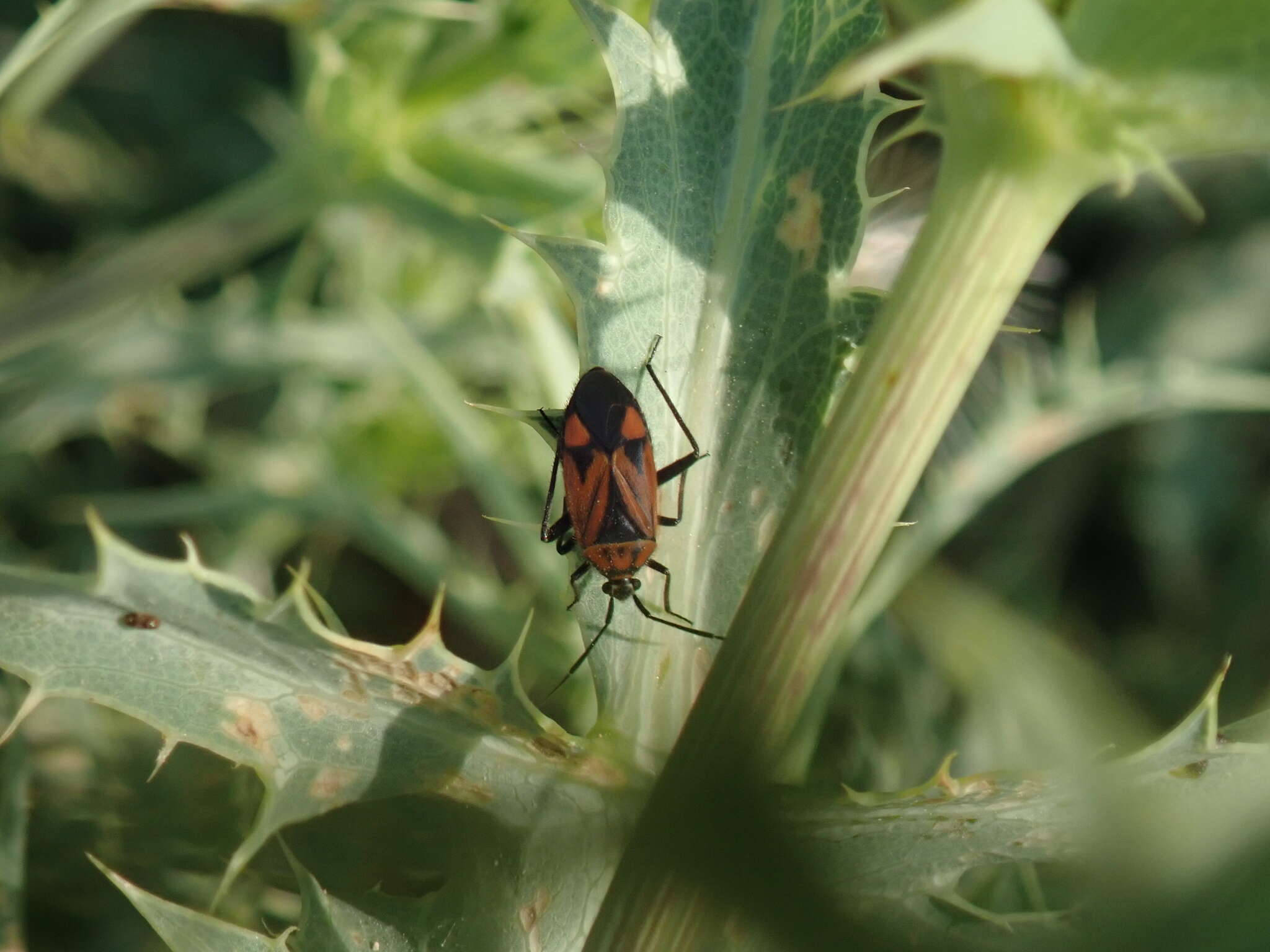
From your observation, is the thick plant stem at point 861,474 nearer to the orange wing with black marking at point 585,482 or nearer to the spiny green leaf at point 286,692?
the spiny green leaf at point 286,692

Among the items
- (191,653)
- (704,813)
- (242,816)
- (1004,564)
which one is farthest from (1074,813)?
(1004,564)

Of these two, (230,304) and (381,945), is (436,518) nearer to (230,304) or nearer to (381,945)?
(230,304)

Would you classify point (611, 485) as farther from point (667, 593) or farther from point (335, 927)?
point (335, 927)

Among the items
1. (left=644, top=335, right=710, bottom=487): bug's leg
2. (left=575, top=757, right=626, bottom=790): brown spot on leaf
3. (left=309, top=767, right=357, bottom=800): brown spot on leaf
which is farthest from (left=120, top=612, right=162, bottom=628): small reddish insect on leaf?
(left=644, top=335, right=710, bottom=487): bug's leg

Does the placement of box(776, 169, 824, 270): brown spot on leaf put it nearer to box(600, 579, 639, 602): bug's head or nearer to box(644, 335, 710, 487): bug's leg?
box(644, 335, 710, 487): bug's leg

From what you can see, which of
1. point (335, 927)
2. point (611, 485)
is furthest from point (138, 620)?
point (611, 485)

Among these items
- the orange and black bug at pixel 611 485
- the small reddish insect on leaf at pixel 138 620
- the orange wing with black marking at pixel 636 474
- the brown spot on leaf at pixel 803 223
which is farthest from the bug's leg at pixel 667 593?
the small reddish insect on leaf at pixel 138 620

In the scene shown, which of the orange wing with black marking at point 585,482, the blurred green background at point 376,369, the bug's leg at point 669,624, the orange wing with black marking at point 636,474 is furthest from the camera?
the blurred green background at point 376,369
